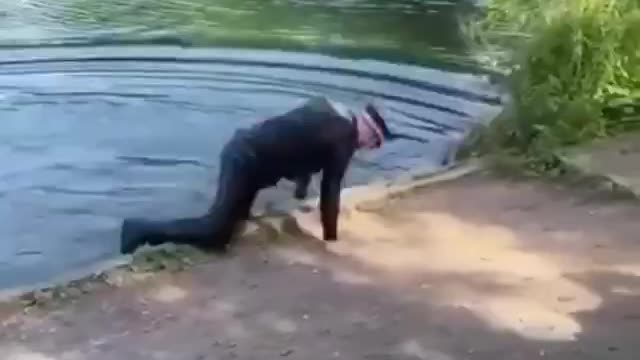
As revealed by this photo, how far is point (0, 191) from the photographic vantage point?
9609 millimetres

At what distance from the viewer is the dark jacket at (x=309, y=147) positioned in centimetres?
736

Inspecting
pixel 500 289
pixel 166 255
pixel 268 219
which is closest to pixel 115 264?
pixel 166 255

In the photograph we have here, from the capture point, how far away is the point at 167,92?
12.5 meters

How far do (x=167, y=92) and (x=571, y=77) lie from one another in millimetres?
4217

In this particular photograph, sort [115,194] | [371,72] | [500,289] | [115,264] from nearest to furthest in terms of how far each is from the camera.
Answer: [500,289], [115,264], [115,194], [371,72]

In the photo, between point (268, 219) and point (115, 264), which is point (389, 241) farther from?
point (115, 264)

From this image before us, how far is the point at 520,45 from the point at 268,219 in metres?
3.47

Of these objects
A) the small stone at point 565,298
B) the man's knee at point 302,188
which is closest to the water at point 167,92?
the man's knee at point 302,188

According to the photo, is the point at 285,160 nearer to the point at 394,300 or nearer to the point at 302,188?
the point at 302,188

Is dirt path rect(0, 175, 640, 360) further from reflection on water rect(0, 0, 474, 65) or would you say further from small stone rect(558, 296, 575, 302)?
reflection on water rect(0, 0, 474, 65)

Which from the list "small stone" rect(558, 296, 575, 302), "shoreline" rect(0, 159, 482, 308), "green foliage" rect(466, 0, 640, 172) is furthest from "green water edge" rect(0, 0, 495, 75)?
"small stone" rect(558, 296, 575, 302)

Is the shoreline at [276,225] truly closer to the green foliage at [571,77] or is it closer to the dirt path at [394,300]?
the dirt path at [394,300]

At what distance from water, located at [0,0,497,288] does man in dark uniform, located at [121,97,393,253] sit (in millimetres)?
851

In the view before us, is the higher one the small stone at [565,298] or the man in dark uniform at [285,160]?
the man in dark uniform at [285,160]
